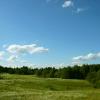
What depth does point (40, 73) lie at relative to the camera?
7269 inches

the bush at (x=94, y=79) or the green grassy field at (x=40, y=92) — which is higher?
the bush at (x=94, y=79)

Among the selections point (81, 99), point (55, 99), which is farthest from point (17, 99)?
point (81, 99)

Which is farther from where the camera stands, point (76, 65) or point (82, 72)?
point (76, 65)

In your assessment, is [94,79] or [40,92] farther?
[94,79]

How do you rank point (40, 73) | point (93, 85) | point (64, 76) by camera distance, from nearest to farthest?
point (93, 85) → point (64, 76) → point (40, 73)

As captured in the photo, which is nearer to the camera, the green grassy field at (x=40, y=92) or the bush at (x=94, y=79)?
the green grassy field at (x=40, y=92)

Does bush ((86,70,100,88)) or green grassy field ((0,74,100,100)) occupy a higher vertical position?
bush ((86,70,100,88))

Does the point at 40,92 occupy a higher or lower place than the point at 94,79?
lower

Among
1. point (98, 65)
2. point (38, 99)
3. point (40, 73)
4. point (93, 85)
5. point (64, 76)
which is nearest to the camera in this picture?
point (38, 99)

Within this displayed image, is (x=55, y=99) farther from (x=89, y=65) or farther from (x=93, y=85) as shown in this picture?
(x=89, y=65)

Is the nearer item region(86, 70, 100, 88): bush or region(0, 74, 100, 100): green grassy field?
region(0, 74, 100, 100): green grassy field

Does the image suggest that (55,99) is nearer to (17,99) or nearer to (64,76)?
(17,99)

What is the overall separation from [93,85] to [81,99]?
60.5 metres

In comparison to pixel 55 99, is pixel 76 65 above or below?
above
